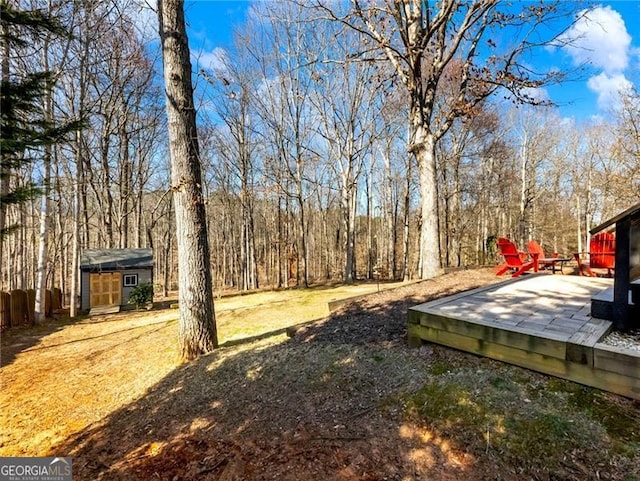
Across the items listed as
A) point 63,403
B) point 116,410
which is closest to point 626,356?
point 116,410

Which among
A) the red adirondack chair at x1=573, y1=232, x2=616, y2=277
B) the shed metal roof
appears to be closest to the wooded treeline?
the shed metal roof

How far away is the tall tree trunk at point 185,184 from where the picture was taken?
4434 millimetres

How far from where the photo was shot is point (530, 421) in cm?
208

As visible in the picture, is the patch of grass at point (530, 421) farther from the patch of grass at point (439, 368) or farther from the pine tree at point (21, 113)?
the pine tree at point (21, 113)

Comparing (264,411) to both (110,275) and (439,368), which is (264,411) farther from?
(110,275)

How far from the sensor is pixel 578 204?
67.9ft

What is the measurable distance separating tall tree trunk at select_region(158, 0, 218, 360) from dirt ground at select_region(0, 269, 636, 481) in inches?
21.2

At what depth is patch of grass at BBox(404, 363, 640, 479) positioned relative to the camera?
1.82 m

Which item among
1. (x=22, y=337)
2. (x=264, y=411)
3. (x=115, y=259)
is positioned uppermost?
(x=115, y=259)

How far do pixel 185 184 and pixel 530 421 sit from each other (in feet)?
15.4

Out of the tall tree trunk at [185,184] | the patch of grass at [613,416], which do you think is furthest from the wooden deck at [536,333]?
the tall tree trunk at [185,184]

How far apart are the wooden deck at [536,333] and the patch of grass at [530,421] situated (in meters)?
0.14

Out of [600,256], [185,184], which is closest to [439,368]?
[185,184]

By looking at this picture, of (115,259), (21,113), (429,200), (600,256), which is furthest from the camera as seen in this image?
(115,259)
